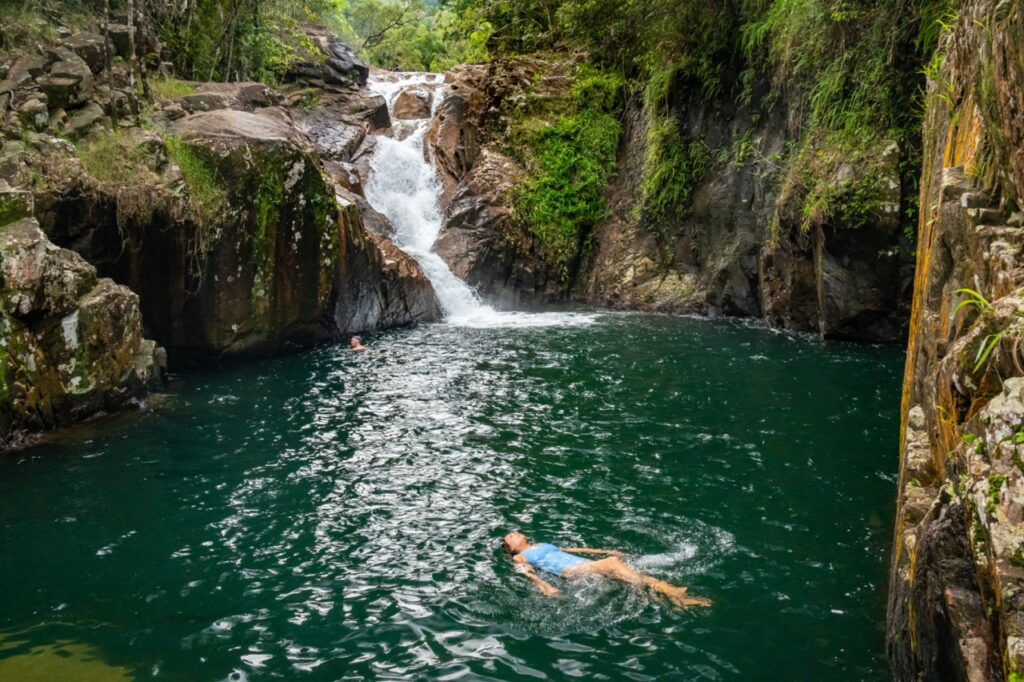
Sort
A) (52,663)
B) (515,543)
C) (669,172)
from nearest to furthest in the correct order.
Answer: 1. (52,663)
2. (515,543)
3. (669,172)

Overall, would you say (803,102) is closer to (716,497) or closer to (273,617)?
(716,497)

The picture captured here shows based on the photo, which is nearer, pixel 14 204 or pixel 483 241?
pixel 14 204

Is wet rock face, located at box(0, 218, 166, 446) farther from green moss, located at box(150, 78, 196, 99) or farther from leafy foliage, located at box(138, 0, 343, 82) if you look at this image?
leafy foliage, located at box(138, 0, 343, 82)

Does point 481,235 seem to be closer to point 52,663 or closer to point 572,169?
point 572,169

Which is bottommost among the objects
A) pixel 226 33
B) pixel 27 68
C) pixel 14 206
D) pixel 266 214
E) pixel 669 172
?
pixel 14 206

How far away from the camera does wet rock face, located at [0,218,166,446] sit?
907cm

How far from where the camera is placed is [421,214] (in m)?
22.0

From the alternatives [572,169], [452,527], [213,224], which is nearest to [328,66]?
[572,169]

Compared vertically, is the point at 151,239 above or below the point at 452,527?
above

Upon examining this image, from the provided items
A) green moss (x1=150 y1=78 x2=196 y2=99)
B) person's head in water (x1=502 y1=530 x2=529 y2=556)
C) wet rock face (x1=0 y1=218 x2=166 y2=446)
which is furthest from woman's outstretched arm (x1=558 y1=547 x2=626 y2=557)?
green moss (x1=150 y1=78 x2=196 y2=99)

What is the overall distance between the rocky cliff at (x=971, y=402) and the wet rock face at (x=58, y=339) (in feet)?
31.8

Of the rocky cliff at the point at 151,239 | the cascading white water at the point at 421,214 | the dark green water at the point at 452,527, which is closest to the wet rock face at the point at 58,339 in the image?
the rocky cliff at the point at 151,239

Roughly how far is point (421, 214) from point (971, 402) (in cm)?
1962

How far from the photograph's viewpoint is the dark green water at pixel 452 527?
4.91 m
